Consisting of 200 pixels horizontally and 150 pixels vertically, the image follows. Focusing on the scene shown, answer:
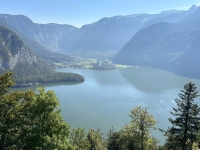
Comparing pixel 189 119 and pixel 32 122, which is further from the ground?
pixel 189 119

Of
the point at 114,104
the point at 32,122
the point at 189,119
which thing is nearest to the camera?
the point at 32,122

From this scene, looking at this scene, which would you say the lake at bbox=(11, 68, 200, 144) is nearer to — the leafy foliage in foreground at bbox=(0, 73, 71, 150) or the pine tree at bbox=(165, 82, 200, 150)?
the pine tree at bbox=(165, 82, 200, 150)

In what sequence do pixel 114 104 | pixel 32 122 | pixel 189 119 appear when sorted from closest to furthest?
pixel 32 122 → pixel 189 119 → pixel 114 104

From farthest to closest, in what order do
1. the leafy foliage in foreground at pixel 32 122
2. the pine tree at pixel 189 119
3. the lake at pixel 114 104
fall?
the lake at pixel 114 104
the pine tree at pixel 189 119
the leafy foliage in foreground at pixel 32 122

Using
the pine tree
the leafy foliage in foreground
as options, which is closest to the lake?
the pine tree

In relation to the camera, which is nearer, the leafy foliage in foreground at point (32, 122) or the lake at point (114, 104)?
the leafy foliage in foreground at point (32, 122)

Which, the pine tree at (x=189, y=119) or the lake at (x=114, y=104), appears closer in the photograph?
the pine tree at (x=189, y=119)

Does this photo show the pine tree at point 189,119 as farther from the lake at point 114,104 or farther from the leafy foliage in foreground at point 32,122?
the lake at point 114,104

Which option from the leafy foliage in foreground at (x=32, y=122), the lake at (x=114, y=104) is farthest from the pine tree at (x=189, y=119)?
the lake at (x=114, y=104)

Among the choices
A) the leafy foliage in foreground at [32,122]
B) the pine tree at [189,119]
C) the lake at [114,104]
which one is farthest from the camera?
the lake at [114,104]

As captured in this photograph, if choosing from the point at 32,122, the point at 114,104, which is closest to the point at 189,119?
the point at 32,122

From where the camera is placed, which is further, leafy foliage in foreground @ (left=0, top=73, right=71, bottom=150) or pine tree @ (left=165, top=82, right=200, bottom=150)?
pine tree @ (left=165, top=82, right=200, bottom=150)

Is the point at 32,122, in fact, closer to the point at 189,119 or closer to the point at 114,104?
the point at 189,119
